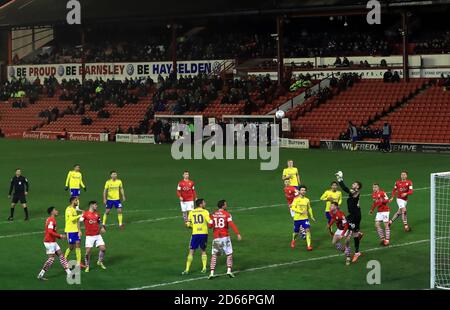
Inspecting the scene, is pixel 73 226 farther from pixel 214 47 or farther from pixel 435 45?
pixel 214 47

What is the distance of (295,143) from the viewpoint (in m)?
55.9

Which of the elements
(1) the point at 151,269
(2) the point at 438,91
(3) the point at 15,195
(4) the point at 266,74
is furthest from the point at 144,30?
(1) the point at 151,269

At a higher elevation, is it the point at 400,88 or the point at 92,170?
the point at 400,88

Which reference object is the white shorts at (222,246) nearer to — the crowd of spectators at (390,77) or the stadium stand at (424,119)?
the stadium stand at (424,119)

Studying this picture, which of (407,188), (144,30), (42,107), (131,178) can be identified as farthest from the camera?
(144,30)

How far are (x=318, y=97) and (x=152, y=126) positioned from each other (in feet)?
34.9

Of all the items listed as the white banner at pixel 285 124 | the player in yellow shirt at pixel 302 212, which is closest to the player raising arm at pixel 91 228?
the player in yellow shirt at pixel 302 212

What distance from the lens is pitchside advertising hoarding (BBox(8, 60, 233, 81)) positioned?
231ft

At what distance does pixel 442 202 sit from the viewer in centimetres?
3262

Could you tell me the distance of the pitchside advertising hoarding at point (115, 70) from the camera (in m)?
70.3

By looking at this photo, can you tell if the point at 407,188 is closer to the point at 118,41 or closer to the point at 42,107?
the point at 42,107
